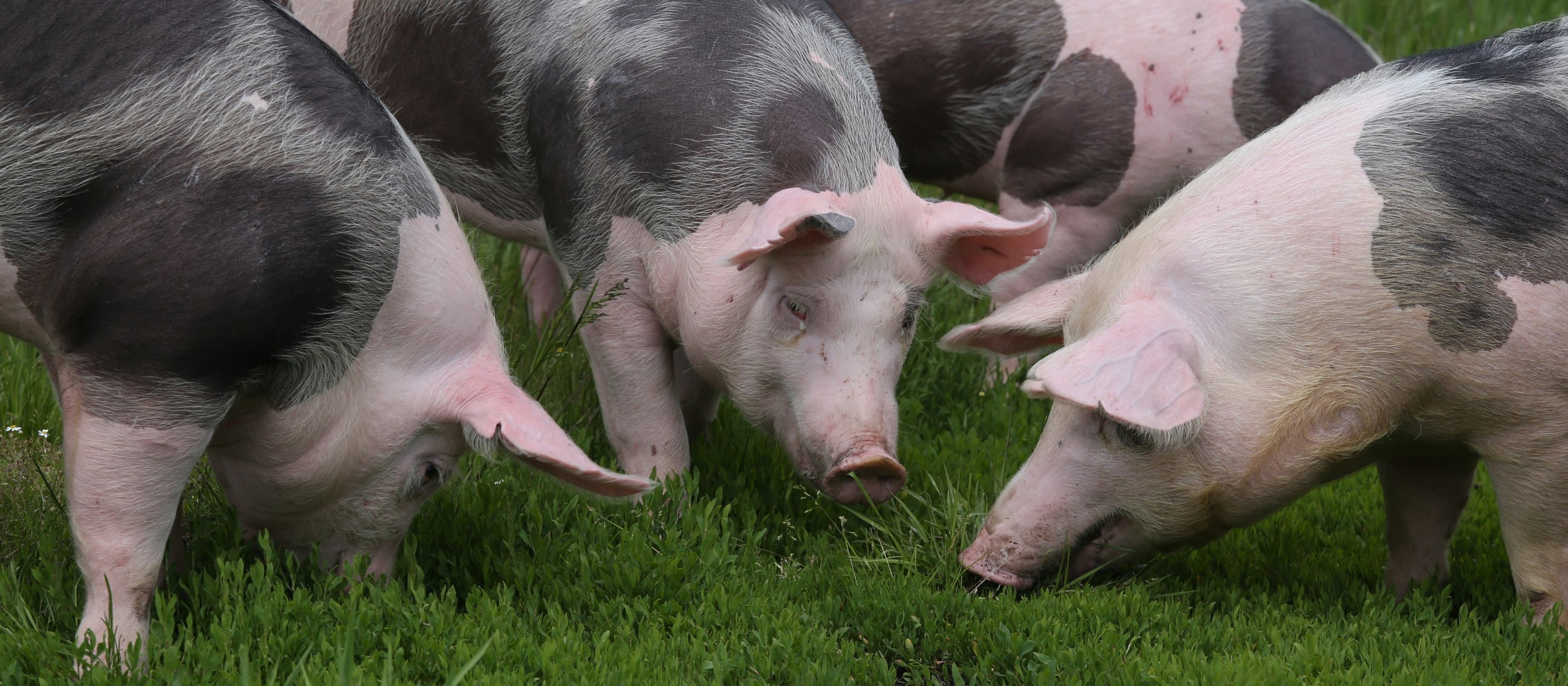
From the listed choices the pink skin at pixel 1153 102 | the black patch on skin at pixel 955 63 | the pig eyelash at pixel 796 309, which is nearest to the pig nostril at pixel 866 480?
the pig eyelash at pixel 796 309

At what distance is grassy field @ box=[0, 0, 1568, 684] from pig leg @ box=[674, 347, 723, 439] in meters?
0.14

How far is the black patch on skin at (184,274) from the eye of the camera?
3.42 meters

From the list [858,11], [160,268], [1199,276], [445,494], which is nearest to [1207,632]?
[1199,276]

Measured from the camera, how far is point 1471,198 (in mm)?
3812

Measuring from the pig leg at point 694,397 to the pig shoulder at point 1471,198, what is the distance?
227 cm

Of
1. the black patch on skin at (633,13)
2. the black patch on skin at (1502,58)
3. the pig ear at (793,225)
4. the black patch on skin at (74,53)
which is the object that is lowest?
the pig ear at (793,225)

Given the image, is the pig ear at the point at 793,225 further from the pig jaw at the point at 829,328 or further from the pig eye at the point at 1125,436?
the pig eye at the point at 1125,436

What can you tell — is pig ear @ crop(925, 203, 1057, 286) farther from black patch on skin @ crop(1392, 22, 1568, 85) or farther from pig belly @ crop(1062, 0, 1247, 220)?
pig belly @ crop(1062, 0, 1247, 220)

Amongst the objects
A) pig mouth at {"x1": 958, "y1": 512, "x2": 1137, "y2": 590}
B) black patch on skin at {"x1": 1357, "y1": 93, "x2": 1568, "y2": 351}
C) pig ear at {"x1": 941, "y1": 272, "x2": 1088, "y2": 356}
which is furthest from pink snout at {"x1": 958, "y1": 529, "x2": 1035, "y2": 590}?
black patch on skin at {"x1": 1357, "y1": 93, "x2": 1568, "y2": 351}

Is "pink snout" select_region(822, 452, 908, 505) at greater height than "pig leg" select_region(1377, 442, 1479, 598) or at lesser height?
greater

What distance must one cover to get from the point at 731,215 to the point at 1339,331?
1.68m

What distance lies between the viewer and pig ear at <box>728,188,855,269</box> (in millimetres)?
4031

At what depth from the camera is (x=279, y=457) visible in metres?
3.79

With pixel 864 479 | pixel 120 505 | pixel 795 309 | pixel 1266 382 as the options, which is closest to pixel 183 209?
pixel 120 505
